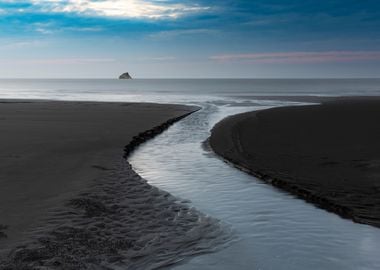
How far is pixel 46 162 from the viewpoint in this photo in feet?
48.9

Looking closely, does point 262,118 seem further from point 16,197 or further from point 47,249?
point 47,249

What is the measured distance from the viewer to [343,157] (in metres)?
16.5

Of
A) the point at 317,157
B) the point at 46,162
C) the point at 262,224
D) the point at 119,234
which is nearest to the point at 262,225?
the point at 262,224

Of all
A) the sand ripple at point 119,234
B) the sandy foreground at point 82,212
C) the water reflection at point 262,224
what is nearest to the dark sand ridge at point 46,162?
the sandy foreground at point 82,212

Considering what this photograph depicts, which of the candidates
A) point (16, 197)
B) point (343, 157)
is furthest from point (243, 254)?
point (343, 157)

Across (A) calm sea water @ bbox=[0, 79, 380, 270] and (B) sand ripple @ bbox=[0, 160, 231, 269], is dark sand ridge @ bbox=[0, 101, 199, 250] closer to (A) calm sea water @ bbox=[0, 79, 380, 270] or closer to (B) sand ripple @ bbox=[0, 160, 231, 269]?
(B) sand ripple @ bbox=[0, 160, 231, 269]

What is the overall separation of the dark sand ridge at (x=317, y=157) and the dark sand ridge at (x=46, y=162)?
5267 mm

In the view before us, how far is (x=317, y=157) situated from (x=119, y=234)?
1051 centimetres

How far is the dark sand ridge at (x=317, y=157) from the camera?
36.0ft

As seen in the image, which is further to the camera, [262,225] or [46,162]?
[46,162]

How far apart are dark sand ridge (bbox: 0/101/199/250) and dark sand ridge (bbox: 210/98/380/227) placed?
5.27 meters

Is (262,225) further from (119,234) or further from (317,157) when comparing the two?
(317,157)

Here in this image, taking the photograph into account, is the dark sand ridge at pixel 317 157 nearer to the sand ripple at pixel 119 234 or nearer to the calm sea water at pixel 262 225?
the calm sea water at pixel 262 225

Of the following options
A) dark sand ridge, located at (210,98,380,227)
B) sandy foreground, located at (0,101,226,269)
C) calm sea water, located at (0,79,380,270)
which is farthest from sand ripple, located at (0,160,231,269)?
dark sand ridge, located at (210,98,380,227)
